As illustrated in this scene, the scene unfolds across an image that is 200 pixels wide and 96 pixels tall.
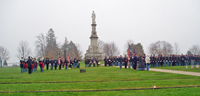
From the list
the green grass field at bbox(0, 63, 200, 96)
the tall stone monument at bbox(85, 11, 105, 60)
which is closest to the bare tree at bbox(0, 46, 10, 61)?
the tall stone monument at bbox(85, 11, 105, 60)

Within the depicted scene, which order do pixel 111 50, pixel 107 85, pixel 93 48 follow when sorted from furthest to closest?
1. pixel 111 50
2. pixel 93 48
3. pixel 107 85

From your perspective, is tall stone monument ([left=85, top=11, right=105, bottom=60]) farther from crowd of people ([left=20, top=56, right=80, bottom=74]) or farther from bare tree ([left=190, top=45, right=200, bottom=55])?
bare tree ([left=190, top=45, right=200, bottom=55])

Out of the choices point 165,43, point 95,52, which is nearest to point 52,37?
point 95,52

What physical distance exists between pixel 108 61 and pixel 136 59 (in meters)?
16.0

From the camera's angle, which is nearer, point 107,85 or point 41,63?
point 107,85

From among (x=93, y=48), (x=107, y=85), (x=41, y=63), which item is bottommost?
(x=107, y=85)

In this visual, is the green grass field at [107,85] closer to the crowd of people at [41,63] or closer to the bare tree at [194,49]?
the crowd of people at [41,63]

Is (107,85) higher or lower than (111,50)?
lower

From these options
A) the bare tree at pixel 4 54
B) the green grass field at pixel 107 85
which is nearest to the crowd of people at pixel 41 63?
the green grass field at pixel 107 85

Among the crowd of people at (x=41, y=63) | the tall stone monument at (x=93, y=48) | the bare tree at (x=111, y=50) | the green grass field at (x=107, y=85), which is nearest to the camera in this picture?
the green grass field at (x=107, y=85)

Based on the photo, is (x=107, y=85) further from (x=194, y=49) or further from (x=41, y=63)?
(x=194, y=49)

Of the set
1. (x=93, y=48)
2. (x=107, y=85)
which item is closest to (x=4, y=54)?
(x=93, y=48)

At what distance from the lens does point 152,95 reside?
834cm

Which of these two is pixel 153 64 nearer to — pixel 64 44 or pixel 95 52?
pixel 95 52
